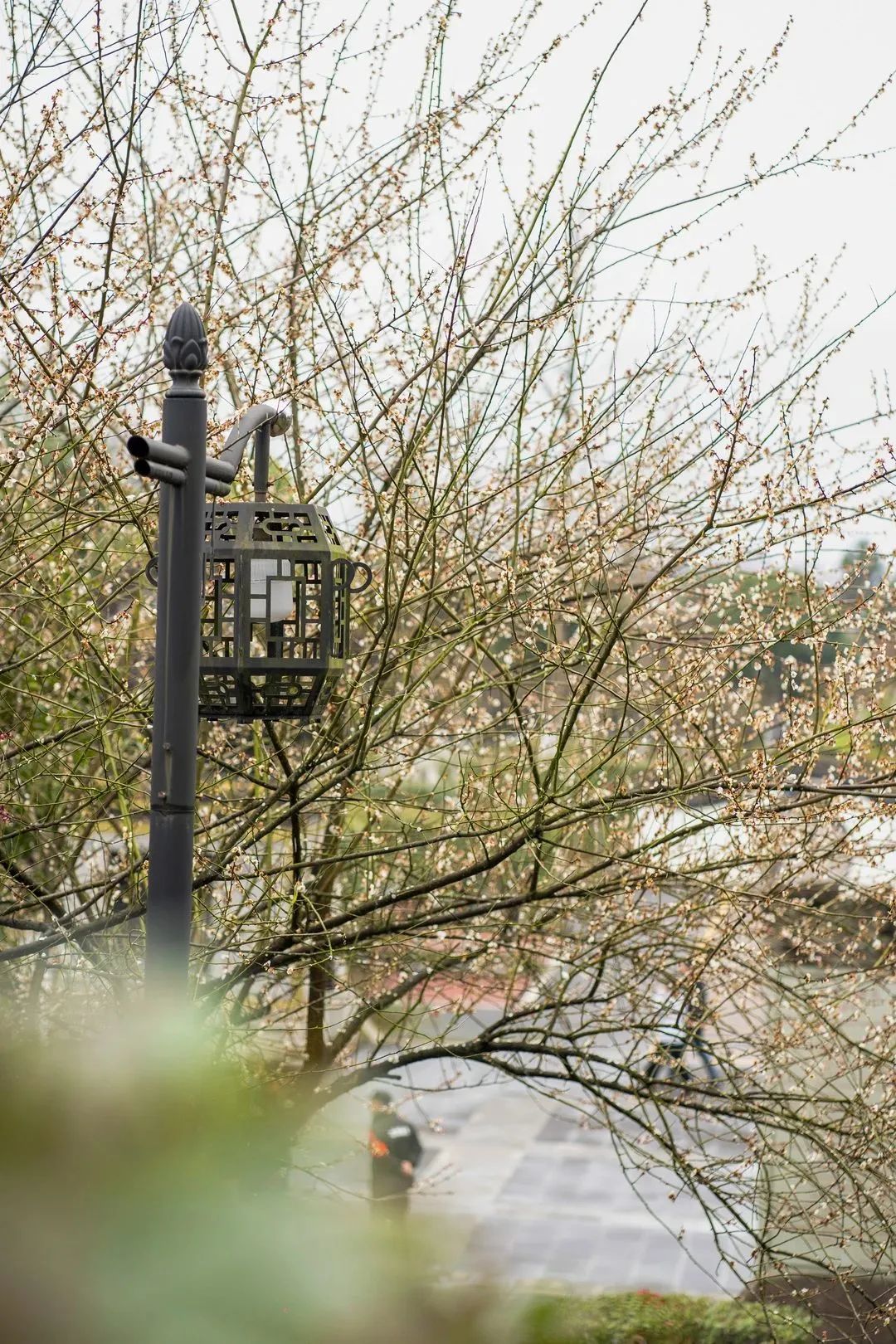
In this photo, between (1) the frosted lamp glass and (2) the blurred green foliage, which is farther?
(1) the frosted lamp glass

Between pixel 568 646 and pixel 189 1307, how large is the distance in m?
3.50

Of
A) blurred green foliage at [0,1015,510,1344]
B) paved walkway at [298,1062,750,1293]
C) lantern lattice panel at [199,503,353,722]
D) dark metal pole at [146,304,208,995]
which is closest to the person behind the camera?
blurred green foliage at [0,1015,510,1344]

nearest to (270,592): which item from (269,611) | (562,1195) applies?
(269,611)

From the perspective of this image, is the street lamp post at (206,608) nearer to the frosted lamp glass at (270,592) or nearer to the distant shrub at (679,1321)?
the frosted lamp glass at (270,592)

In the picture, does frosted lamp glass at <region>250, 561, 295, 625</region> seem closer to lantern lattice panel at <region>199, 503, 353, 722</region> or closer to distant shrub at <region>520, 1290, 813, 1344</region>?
lantern lattice panel at <region>199, 503, 353, 722</region>

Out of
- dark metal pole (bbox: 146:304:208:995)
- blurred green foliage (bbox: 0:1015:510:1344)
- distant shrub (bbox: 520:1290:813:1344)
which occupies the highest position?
dark metal pole (bbox: 146:304:208:995)

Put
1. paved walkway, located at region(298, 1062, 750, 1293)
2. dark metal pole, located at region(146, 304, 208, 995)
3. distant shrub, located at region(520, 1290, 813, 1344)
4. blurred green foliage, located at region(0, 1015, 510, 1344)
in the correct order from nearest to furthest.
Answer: blurred green foliage, located at region(0, 1015, 510, 1344)
dark metal pole, located at region(146, 304, 208, 995)
distant shrub, located at region(520, 1290, 813, 1344)
paved walkway, located at region(298, 1062, 750, 1293)

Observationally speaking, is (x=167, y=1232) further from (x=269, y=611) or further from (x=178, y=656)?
(x=269, y=611)

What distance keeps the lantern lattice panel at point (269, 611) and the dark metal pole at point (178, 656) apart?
0.21 metres

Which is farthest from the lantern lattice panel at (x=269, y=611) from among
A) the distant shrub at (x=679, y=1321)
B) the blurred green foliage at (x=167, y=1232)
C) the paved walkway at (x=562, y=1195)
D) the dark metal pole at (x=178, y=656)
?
the paved walkway at (x=562, y=1195)

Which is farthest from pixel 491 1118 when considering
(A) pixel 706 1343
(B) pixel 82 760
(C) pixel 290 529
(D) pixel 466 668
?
(C) pixel 290 529

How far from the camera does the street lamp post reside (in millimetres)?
3016

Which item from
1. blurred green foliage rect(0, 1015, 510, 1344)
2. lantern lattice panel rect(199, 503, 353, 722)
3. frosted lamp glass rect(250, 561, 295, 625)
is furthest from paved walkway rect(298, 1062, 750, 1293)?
blurred green foliage rect(0, 1015, 510, 1344)

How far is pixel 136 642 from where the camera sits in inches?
209
